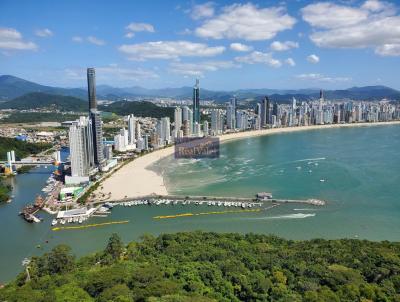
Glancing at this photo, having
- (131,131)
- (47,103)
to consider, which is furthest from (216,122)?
(47,103)

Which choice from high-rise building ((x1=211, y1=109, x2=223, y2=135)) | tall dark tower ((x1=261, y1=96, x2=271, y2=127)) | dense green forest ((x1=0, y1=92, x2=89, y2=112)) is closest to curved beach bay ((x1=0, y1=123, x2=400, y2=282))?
high-rise building ((x1=211, y1=109, x2=223, y2=135))

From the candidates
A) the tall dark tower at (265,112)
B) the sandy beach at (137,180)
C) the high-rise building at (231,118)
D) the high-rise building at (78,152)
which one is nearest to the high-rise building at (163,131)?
the sandy beach at (137,180)

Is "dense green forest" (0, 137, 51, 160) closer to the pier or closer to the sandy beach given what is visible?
the sandy beach

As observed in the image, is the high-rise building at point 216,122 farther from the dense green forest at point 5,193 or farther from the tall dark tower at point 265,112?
the dense green forest at point 5,193

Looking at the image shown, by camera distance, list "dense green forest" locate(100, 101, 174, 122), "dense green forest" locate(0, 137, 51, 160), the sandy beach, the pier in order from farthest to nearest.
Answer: "dense green forest" locate(100, 101, 174, 122), "dense green forest" locate(0, 137, 51, 160), the sandy beach, the pier

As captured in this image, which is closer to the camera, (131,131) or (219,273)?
(219,273)

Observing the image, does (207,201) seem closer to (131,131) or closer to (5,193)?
(5,193)

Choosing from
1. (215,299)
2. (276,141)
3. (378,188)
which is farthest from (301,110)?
(215,299)
